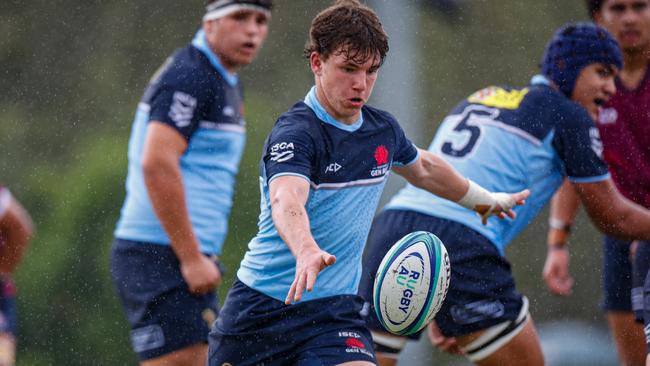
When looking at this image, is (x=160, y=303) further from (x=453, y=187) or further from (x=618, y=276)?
(x=618, y=276)

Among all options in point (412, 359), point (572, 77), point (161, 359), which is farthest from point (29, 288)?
point (572, 77)

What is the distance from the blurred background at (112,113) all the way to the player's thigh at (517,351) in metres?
6.50

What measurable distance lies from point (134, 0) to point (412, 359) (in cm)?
861

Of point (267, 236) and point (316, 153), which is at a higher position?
point (316, 153)

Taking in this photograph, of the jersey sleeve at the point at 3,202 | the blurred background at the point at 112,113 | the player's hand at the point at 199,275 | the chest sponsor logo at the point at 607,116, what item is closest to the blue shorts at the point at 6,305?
the jersey sleeve at the point at 3,202

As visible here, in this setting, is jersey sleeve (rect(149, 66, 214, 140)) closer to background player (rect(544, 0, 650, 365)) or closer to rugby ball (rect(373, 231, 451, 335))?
rugby ball (rect(373, 231, 451, 335))

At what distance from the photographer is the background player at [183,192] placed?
239 inches

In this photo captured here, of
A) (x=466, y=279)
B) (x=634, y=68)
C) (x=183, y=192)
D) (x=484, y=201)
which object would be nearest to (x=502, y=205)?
(x=484, y=201)

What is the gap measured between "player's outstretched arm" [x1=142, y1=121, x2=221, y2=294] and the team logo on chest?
1510mm

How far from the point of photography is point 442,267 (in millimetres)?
4887

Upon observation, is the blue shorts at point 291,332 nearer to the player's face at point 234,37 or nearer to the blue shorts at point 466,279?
the blue shorts at point 466,279

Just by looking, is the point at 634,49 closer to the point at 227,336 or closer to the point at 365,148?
the point at 365,148

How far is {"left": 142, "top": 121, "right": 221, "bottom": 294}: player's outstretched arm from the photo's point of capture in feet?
19.9

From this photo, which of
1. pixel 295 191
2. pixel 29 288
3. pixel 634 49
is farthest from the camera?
pixel 29 288
